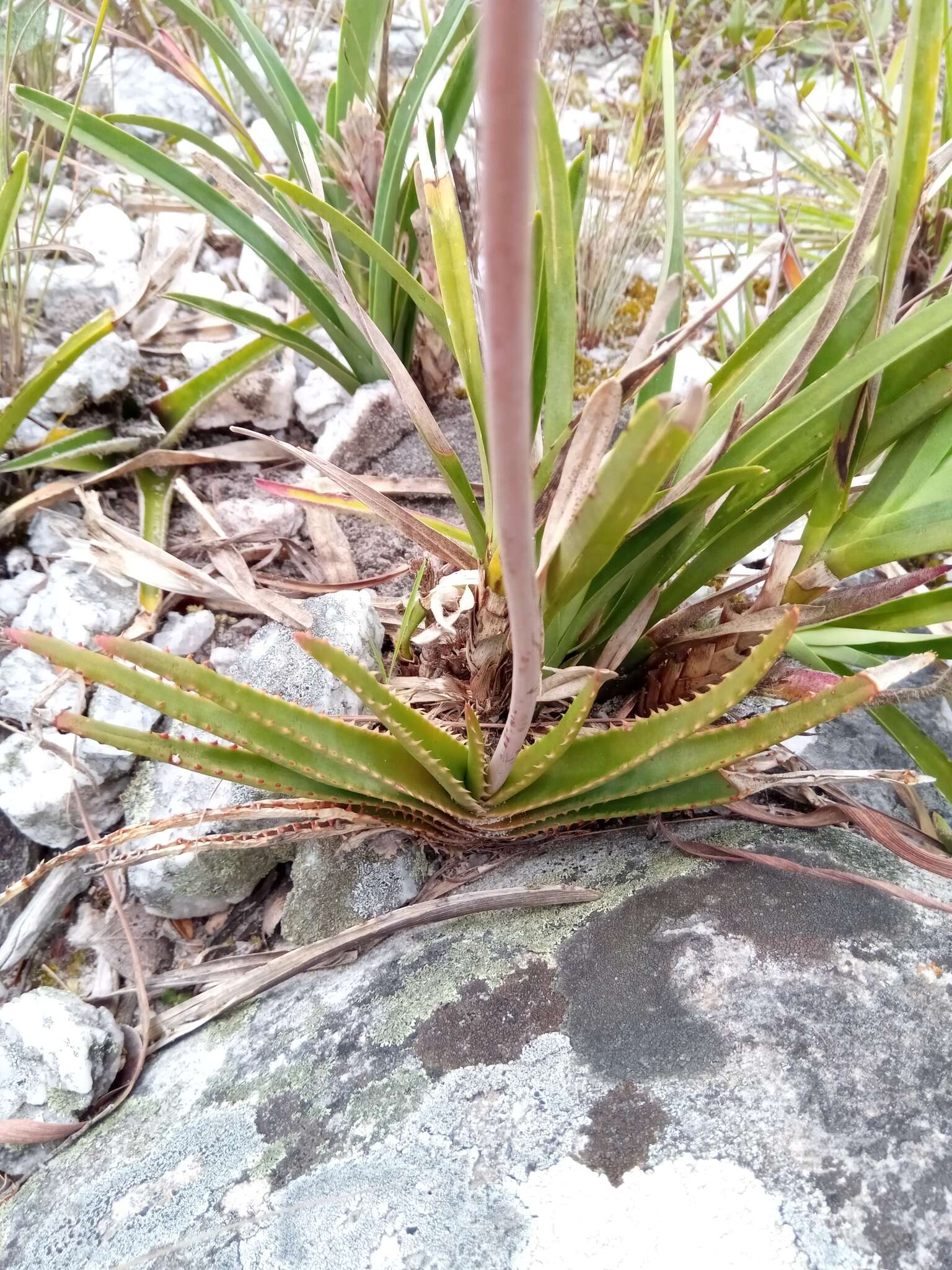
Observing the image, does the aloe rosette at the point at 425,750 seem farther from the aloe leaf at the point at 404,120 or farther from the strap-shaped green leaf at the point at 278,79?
the strap-shaped green leaf at the point at 278,79

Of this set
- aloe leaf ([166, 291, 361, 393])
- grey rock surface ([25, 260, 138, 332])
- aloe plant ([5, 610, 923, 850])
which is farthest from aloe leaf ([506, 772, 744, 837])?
grey rock surface ([25, 260, 138, 332])

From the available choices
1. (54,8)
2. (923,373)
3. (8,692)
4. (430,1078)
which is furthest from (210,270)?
(430,1078)

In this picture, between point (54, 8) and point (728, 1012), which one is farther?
point (54, 8)

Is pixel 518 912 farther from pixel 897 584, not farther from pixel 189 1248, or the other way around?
pixel 897 584

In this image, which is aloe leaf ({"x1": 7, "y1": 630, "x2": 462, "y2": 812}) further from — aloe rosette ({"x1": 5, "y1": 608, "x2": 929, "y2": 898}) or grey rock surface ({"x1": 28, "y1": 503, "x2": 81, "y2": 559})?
grey rock surface ({"x1": 28, "y1": 503, "x2": 81, "y2": 559})

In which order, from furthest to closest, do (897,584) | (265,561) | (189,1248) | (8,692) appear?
(265,561) < (8,692) < (897,584) < (189,1248)

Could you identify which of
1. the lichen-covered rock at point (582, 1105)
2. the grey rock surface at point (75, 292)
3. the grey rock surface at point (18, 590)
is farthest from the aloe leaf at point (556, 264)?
the grey rock surface at point (75, 292)

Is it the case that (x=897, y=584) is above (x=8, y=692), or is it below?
above
